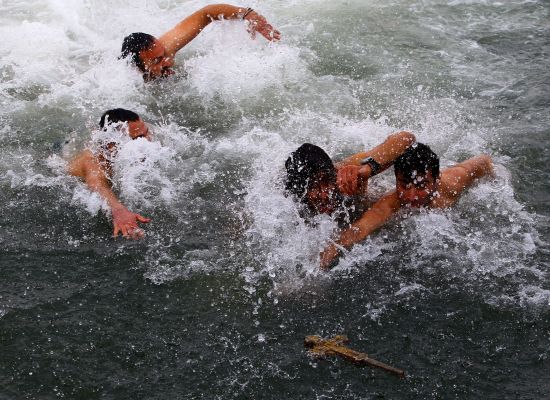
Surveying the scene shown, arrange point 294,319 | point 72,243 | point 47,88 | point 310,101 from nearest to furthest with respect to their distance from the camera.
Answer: point 294,319, point 72,243, point 310,101, point 47,88

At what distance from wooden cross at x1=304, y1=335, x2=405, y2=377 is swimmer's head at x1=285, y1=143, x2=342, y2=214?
1.07m

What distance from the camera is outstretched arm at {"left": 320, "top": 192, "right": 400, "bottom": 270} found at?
14.3 feet

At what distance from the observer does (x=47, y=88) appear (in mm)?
6688

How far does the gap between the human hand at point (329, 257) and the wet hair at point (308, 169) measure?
39cm

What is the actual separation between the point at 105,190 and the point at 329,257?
1814 mm

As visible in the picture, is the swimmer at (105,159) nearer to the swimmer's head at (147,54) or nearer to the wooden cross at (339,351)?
the swimmer's head at (147,54)

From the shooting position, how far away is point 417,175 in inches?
174

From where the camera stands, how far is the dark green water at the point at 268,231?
3629mm

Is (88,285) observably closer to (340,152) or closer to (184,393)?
(184,393)

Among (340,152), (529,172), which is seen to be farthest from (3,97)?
(529,172)

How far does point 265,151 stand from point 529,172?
2155mm

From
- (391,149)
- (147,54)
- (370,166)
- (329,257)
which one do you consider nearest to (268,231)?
(329,257)

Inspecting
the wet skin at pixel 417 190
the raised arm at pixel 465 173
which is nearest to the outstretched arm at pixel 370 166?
the wet skin at pixel 417 190

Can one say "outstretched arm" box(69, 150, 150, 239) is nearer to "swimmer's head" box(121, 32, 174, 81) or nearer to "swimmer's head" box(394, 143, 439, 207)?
"swimmer's head" box(121, 32, 174, 81)
